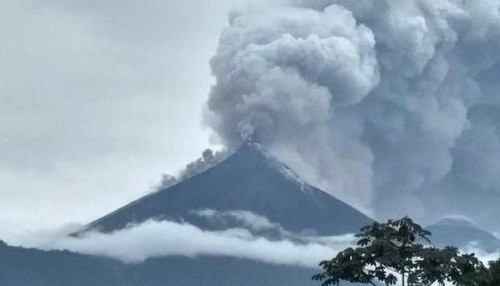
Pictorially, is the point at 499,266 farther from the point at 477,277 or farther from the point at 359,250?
the point at 359,250

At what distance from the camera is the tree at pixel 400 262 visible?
88.4ft

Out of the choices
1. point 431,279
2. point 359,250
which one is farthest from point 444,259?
point 359,250

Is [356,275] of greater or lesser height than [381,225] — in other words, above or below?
below

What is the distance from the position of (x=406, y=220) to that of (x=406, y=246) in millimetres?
807

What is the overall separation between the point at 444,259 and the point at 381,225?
210 centimetres

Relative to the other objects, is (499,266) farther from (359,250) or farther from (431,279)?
(359,250)

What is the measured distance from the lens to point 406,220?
2814 centimetres

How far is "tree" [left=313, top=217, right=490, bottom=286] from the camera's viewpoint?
26948 mm

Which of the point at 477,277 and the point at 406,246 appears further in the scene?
the point at 406,246

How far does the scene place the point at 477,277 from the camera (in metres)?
26.4

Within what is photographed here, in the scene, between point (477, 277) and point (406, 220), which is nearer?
point (477, 277)

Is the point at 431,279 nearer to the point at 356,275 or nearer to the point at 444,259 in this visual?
the point at 444,259

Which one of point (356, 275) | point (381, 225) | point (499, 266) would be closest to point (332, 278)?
point (356, 275)

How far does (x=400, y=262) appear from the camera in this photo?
2738 cm
